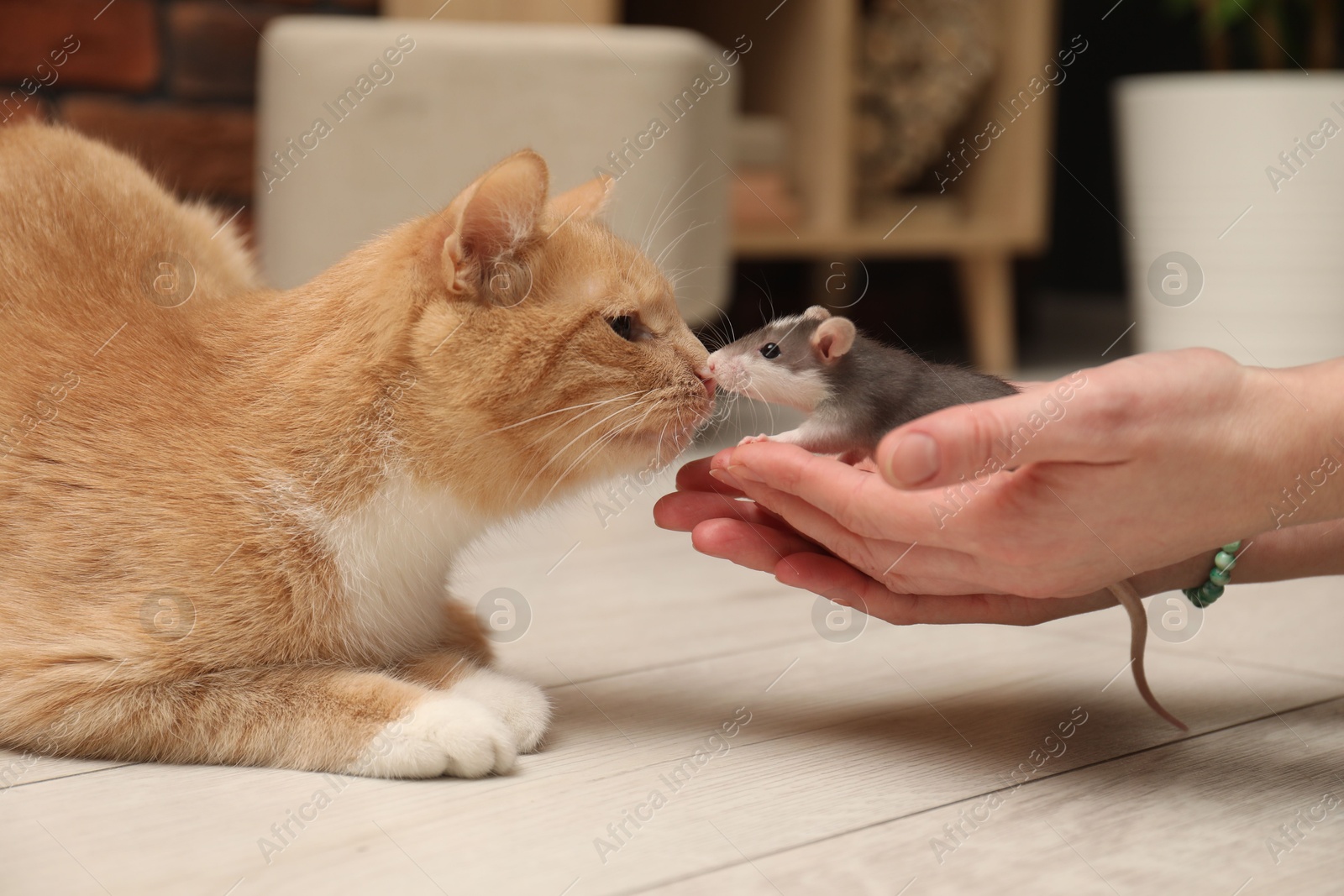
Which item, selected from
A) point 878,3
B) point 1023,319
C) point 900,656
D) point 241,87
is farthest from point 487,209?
point 1023,319

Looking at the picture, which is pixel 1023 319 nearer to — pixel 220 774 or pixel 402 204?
pixel 402 204

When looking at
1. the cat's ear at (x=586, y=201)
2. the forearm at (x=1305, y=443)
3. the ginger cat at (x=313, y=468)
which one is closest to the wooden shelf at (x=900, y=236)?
the cat's ear at (x=586, y=201)

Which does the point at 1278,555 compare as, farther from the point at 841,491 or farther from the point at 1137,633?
the point at 841,491

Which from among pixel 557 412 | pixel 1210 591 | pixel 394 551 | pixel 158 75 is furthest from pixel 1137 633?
pixel 158 75

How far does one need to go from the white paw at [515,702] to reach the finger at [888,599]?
256 millimetres

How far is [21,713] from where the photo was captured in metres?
1.04

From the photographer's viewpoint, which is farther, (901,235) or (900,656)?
(901,235)

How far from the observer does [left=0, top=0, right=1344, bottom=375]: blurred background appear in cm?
278

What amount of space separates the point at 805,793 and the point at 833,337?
0.44 meters

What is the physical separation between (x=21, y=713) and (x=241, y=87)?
2270 mm

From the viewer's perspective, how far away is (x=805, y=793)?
1.04 m

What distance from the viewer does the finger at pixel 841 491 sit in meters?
0.99

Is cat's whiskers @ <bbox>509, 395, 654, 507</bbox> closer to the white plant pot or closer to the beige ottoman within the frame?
the beige ottoman

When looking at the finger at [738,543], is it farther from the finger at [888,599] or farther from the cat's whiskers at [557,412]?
the cat's whiskers at [557,412]
